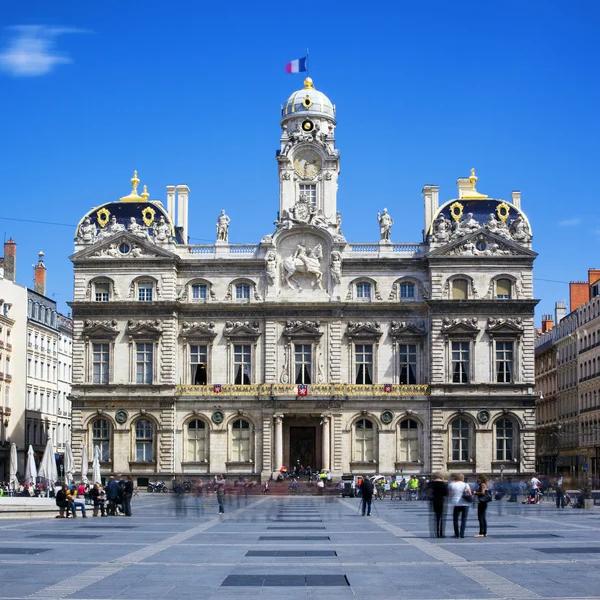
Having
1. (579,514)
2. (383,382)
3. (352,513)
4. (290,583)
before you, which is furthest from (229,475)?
(290,583)

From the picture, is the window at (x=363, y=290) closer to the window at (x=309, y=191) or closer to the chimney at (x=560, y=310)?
the window at (x=309, y=191)

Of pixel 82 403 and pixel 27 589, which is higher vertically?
pixel 82 403

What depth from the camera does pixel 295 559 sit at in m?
29.0

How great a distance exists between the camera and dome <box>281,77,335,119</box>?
92.8 metres

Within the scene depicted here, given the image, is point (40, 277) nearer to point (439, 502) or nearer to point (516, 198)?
point (516, 198)

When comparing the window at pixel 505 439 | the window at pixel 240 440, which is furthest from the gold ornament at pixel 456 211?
the window at pixel 240 440

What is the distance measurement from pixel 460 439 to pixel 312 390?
1144cm

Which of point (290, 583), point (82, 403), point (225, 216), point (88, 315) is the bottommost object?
point (290, 583)

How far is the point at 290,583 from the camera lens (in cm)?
2381

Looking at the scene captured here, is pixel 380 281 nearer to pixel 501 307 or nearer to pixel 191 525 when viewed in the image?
pixel 501 307

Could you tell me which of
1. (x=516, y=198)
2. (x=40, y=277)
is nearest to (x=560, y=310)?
(x=516, y=198)

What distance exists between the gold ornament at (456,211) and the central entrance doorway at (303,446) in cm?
1897

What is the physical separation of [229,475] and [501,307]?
926 inches

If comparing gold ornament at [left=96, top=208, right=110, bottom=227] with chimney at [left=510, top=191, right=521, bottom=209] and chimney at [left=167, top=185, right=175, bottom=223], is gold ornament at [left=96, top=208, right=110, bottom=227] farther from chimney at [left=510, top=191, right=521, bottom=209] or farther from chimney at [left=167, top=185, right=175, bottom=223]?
chimney at [left=510, top=191, right=521, bottom=209]
